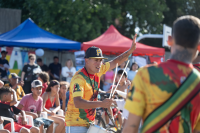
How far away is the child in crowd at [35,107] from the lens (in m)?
5.79

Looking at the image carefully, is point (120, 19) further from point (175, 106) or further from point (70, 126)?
point (175, 106)

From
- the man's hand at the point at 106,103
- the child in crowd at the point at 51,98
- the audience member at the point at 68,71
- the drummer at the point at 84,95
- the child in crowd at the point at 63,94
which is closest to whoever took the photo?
the man's hand at the point at 106,103

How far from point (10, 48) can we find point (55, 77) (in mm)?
2145

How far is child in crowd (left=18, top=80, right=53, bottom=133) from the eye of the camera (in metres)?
5.79

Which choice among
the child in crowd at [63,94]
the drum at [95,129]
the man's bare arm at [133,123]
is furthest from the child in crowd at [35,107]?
the man's bare arm at [133,123]

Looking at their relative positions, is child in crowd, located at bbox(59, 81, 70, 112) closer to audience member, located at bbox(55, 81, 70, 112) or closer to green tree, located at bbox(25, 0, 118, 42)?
audience member, located at bbox(55, 81, 70, 112)

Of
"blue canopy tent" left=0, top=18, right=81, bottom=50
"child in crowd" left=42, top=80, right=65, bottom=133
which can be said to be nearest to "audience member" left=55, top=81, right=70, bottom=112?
"child in crowd" left=42, top=80, right=65, bottom=133

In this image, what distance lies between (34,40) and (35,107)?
4.77 metres

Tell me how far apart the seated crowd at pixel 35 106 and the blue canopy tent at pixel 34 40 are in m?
3.03

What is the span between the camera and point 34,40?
10312 mm

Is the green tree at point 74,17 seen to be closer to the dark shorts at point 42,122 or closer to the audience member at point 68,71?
the audience member at point 68,71

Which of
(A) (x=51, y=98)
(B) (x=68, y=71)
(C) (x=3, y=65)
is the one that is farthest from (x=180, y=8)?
(A) (x=51, y=98)

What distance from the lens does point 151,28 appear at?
16.6m

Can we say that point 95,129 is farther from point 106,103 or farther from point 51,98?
point 51,98
